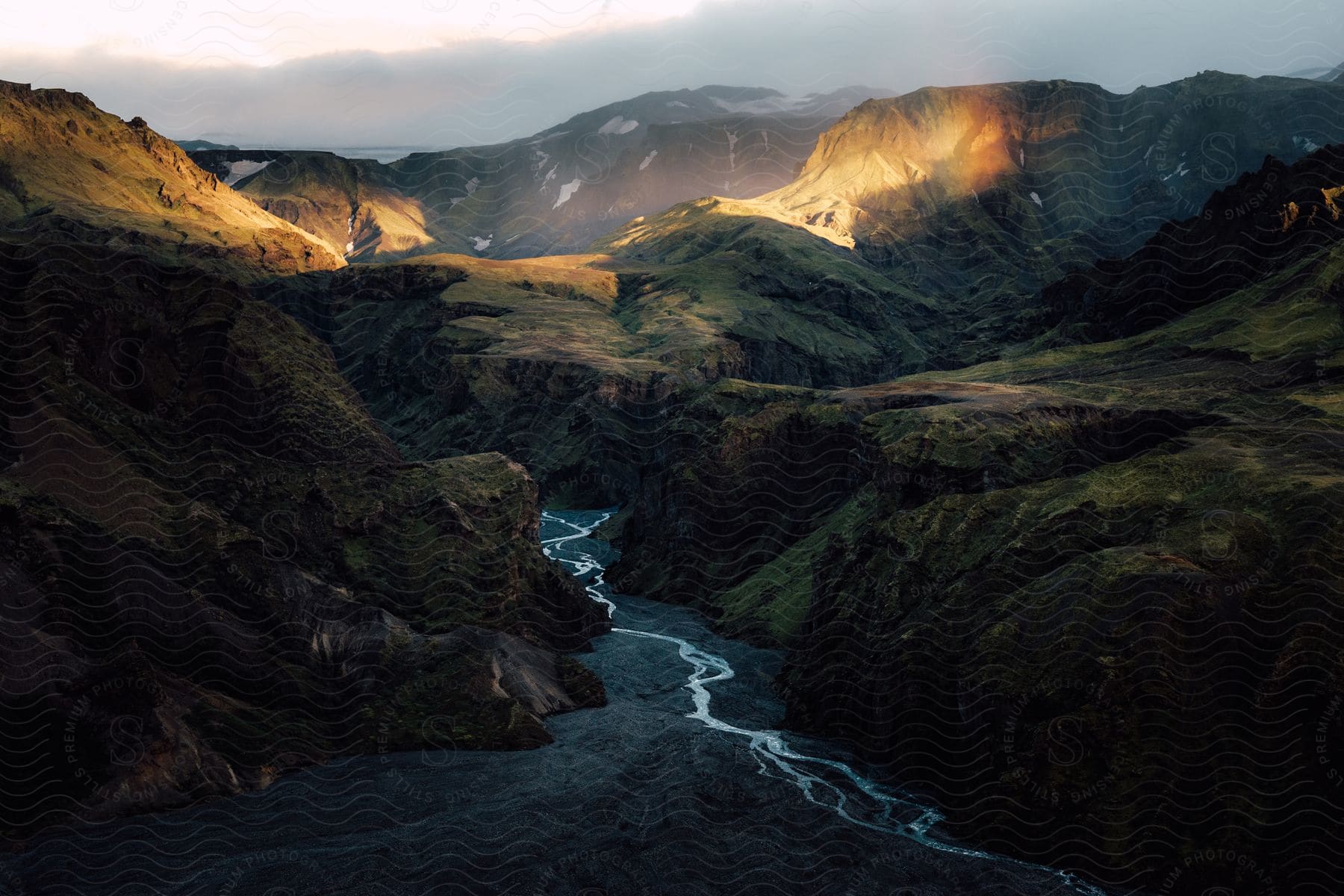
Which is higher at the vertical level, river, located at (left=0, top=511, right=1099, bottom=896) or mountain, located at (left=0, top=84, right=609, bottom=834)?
mountain, located at (left=0, top=84, right=609, bottom=834)

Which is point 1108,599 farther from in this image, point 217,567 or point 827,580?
point 217,567

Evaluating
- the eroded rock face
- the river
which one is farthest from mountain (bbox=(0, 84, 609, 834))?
the river

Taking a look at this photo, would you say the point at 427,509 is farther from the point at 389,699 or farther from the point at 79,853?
the point at 79,853

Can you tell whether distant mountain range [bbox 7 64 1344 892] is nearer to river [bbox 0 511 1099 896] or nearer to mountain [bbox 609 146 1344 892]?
mountain [bbox 609 146 1344 892]

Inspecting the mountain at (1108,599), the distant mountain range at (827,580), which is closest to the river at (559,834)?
the distant mountain range at (827,580)

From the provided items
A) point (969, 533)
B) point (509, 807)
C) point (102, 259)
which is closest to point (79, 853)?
point (509, 807)
